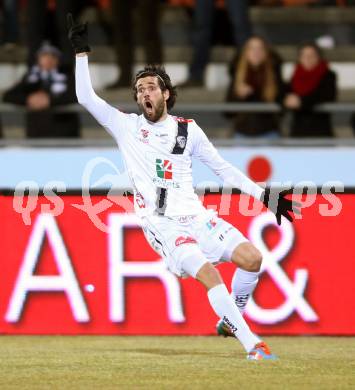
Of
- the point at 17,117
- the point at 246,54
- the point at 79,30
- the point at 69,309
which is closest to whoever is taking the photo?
the point at 79,30

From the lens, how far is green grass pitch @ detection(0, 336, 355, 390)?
7129mm

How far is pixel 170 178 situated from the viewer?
875 centimetres

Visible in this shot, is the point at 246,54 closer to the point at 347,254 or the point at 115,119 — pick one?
the point at 347,254

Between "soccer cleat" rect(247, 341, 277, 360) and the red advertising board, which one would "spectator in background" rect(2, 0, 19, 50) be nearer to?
the red advertising board

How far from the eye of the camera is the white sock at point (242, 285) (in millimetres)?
8688

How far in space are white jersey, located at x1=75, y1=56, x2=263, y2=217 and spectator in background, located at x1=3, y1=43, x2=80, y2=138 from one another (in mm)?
4207

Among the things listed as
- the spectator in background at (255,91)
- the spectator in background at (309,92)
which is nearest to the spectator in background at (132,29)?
the spectator in background at (255,91)

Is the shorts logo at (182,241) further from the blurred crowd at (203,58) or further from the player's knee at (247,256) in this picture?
the blurred crowd at (203,58)

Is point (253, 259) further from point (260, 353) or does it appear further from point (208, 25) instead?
point (208, 25)

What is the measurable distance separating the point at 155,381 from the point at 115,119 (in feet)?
7.44

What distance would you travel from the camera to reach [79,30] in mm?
8469

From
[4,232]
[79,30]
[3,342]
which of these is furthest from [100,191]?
[79,30]

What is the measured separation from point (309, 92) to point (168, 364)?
544 centimetres

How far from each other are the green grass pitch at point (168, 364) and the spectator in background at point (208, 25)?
435cm
